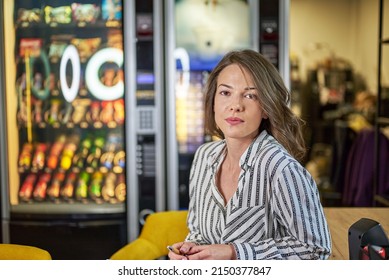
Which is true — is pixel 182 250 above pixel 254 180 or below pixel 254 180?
below

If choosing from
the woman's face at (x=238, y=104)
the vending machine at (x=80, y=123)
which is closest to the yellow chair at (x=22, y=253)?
the woman's face at (x=238, y=104)

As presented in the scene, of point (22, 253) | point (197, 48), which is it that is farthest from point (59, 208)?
point (22, 253)

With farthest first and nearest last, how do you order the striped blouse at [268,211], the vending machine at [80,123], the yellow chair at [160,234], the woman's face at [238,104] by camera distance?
1. the vending machine at [80,123]
2. the yellow chair at [160,234]
3. the woman's face at [238,104]
4. the striped blouse at [268,211]

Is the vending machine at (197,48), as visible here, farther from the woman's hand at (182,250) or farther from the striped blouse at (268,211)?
the woman's hand at (182,250)

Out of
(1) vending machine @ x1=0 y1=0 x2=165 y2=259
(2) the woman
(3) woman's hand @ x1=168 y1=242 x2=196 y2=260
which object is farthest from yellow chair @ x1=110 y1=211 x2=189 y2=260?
(1) vending machine @ x1=0 y1=0 x2=165 y2=259

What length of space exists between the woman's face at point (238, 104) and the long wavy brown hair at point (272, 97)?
0.05 ft

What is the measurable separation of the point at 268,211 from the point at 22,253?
64 centimetres

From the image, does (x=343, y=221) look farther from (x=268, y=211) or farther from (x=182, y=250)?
(x=182, y=250)

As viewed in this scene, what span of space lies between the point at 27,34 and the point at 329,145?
10.2ft

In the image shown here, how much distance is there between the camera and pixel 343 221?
181 centimetres

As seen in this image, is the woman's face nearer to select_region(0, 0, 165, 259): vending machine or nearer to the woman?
the woman

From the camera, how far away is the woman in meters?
1.39

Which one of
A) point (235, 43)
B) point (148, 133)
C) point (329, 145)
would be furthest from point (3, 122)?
point (329, 145)

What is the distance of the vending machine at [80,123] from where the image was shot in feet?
8.95
